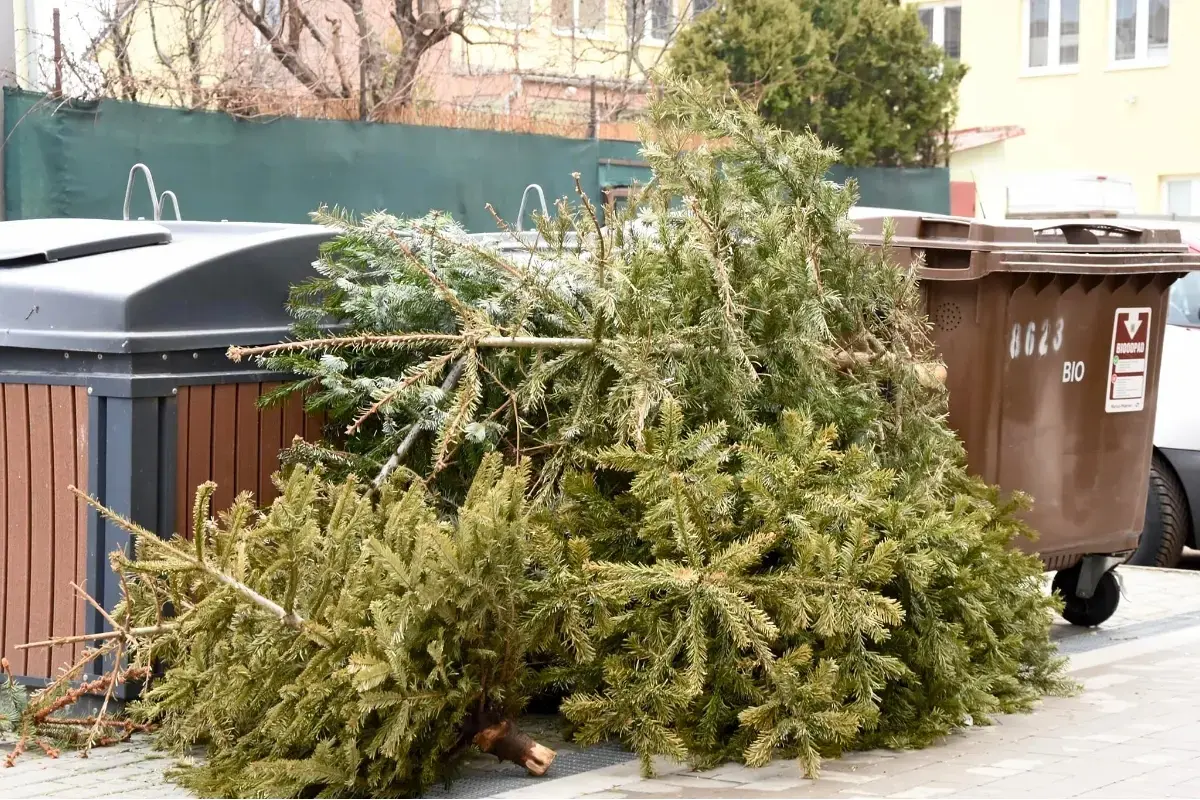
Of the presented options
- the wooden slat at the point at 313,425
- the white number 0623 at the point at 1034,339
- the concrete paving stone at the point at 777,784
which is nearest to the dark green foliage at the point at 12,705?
the wooden slat at the point at 313,425

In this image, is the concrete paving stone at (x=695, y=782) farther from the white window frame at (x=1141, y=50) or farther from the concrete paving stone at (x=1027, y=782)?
the white window frame at (x=1141, y=50)

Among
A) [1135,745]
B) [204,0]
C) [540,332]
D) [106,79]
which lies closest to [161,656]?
[540,332]

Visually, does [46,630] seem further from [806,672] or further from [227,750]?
[806,672]

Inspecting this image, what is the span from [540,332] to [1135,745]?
2.13 metres

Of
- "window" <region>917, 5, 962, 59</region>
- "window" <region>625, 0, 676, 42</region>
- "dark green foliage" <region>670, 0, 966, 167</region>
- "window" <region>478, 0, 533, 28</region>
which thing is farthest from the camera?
"window" <region>917, 5, 962, 59</region>

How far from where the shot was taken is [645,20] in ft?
60.2

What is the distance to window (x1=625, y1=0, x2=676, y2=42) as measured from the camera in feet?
59.1

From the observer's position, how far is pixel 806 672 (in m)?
4.15

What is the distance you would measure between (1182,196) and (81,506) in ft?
71.1

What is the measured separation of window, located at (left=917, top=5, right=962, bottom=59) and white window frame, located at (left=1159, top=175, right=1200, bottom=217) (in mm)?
4693

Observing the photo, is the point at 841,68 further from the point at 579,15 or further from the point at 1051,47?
the point at 1051,47

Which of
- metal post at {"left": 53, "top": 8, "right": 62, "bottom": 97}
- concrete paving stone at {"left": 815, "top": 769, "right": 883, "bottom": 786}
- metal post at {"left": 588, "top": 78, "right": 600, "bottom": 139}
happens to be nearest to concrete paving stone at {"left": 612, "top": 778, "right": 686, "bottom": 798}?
concrete paving stone at {"left": 815, "top": 769, "right": 883, "bottom": 786}

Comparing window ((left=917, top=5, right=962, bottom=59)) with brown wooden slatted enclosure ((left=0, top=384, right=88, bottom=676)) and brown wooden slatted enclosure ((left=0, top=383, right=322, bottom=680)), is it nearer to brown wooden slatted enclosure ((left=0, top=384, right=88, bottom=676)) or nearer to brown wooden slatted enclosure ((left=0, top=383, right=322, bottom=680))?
brown wooden slatted enclosure ((left=0, top=383, right=322, bottom=680))

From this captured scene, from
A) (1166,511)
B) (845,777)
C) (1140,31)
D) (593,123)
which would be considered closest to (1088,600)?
(1166,511)
